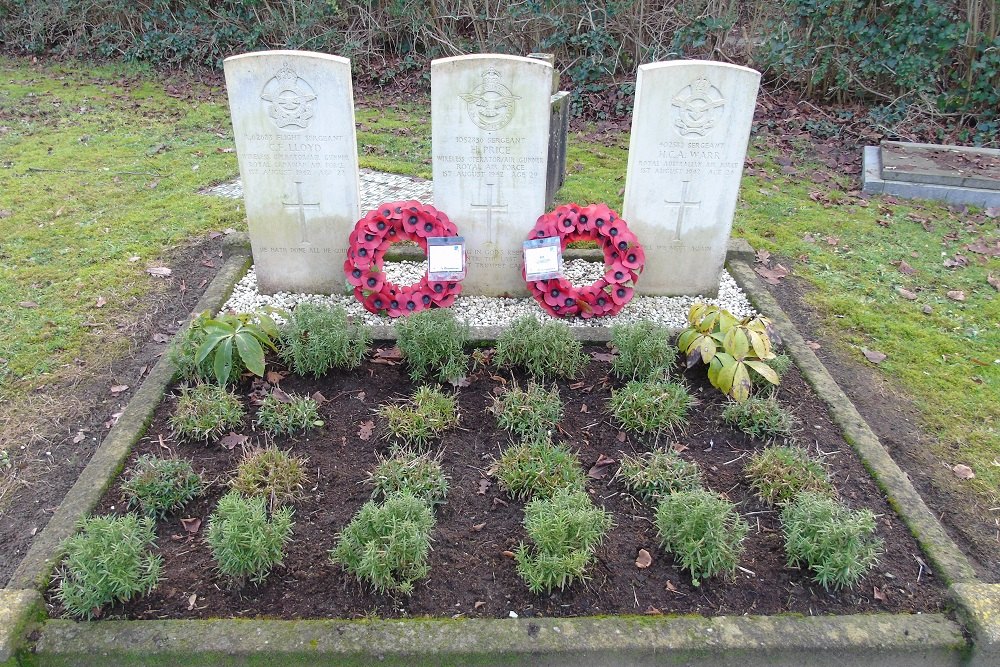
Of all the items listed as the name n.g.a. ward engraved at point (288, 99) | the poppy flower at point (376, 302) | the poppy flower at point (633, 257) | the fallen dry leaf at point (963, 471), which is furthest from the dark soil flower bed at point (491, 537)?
the name n.g.a. ward engraved at point (288, 99)

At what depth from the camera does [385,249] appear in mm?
4598

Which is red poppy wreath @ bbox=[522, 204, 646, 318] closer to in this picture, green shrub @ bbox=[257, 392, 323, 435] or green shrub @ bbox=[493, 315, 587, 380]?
green shrub @ bbox=[493, 315, 587, 380]

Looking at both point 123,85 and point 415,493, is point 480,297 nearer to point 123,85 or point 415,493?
point 415,493

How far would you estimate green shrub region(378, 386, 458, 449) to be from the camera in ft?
11.5

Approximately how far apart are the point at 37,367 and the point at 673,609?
12.9 feet

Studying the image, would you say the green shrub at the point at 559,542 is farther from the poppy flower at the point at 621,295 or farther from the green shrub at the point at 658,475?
the poppy flower at the point at 621,295

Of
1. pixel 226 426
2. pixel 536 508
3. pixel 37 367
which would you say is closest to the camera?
pixel 536 508

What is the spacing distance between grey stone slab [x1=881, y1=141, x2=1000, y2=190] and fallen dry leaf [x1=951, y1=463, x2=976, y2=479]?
4780mm

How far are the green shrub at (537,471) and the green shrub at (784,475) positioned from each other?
840 millimetres

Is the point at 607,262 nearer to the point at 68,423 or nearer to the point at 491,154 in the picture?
the point at 491,154

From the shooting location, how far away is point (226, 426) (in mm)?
3578

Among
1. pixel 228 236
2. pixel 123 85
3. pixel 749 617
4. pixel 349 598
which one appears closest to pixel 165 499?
pixel 349 598

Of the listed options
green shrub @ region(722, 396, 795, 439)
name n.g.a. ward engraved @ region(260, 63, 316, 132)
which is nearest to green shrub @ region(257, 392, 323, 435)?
name n.g.a. ward engraved @ region(260, 63, 316, 132)

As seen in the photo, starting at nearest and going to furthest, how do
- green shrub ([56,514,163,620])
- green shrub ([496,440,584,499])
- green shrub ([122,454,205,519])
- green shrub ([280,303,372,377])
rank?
green shrub ([56,514,163,620])
green shrub ([122,454,205,519])
green shrub ([496,440,584,499])
green shrub ([280,303,372,377])
